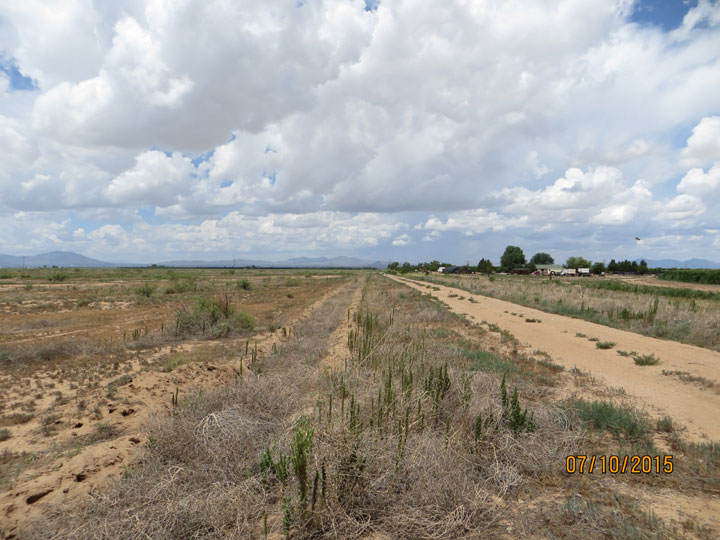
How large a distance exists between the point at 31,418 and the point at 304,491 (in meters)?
6.53

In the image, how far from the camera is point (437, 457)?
4.30 metres

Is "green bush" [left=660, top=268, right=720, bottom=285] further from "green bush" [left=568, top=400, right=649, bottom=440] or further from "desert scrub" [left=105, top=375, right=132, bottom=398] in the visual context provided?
"desert scrub" [left=105, top=375, right=132, bottom=398]

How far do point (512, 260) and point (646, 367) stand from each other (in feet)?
469

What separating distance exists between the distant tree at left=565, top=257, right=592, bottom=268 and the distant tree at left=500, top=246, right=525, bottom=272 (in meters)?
27.5

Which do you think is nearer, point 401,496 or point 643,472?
point 401,496

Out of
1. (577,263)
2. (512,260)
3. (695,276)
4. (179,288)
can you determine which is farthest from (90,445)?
(577,263)

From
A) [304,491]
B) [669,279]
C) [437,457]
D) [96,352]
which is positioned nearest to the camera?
[304,491]

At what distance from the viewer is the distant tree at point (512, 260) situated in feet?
462

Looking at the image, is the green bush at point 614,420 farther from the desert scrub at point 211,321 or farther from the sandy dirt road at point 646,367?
the desert scrub at point 211,321

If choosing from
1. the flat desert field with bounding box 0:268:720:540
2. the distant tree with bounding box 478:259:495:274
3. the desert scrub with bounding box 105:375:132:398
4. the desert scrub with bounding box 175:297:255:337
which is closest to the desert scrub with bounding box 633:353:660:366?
the flat desert field with bounding box 0:268:720:540

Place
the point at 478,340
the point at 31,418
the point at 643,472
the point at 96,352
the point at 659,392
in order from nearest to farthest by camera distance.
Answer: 1. the point at 643,472
2. the point at 31,418
3. the point at 659,392
4. the point at 96,352
5. the point at 478,340

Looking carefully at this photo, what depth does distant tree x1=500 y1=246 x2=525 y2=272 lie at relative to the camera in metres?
141

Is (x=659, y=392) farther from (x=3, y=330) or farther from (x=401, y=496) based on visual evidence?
(x=3, y=330)

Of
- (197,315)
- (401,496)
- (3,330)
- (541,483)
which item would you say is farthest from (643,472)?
(3,330)
